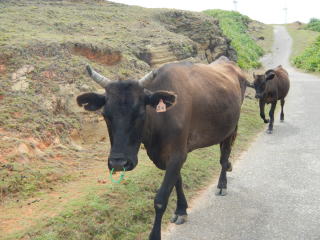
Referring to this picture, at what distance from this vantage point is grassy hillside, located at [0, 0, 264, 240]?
15.9 ft

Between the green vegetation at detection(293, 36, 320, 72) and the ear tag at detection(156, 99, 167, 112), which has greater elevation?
the ear tag at detection(156, 99, 167, 112)

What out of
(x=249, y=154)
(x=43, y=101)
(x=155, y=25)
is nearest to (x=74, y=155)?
(x=43, y=101)

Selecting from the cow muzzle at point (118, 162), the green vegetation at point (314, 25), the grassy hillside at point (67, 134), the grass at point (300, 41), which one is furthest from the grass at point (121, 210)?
the green vegetation at point (314, 25)

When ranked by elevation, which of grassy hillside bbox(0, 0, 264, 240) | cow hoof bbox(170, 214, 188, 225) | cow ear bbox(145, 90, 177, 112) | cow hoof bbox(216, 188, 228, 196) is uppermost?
cow ear bbox(145, 90, 177, 112)

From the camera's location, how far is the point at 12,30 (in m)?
10.8

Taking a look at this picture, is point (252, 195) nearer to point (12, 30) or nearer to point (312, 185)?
point (312, 185)

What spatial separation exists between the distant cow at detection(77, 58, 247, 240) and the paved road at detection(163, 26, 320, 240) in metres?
0.36

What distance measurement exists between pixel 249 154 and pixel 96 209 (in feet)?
15.8

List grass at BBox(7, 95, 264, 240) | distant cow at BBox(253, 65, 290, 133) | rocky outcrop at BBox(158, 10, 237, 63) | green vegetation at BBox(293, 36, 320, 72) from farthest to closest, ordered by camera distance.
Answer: green vegetation at BBox(293, 36, 320, 72), rocky outcrop at BBox(158, 10, 237, 63), distant cow at BBox(253, 65, 290, 133), grass at BBox(7, 95, 264, 240)

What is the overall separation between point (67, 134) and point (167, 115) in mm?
3686

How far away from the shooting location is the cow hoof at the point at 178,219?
16.8 ft

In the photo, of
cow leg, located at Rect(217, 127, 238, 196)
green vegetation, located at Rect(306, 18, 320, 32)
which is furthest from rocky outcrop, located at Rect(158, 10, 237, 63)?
green vegetation, located at Rect(306, 18, 320, 32)

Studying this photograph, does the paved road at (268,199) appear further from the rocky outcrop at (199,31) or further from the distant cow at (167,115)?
the rocky outcrop at (199,31)

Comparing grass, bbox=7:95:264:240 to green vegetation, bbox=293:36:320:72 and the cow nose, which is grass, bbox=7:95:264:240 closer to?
the cow nose
